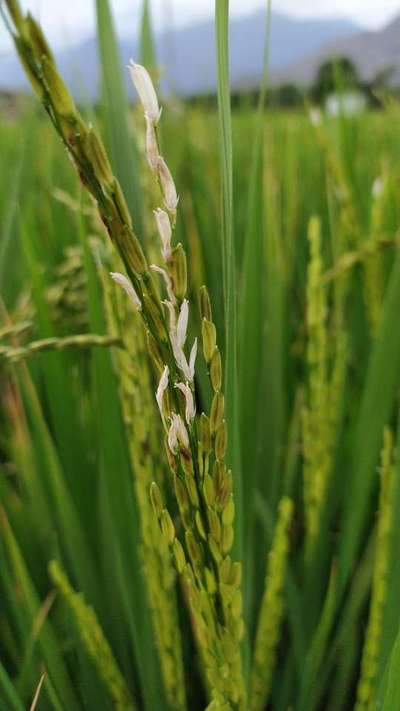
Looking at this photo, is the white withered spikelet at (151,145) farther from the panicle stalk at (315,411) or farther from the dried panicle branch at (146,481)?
the panicle stalk at (315,411)

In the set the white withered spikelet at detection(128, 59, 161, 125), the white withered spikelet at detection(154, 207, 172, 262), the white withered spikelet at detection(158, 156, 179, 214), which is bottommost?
the white withered spikelet at detection(154, 207, 172, 262)

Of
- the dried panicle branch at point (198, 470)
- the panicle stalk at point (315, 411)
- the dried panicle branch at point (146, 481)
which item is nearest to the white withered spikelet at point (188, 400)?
the dried panicle branch at point (198, 470)

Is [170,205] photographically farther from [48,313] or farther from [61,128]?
[48,313]

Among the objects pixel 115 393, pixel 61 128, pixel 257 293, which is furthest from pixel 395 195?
pixel 61 128

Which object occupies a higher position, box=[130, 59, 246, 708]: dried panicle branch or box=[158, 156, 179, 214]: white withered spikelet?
box=[158, 156, 179, 214]: white withered spikelet

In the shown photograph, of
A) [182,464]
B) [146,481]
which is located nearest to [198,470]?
[182,464]

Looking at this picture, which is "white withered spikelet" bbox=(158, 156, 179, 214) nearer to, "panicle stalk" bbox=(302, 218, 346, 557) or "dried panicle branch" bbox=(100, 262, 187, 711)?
"dried panicle branch" bbox=(100, 262, 187, 711)

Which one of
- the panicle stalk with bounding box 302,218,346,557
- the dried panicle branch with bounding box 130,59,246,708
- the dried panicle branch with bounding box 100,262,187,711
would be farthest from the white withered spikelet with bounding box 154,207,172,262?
the panicle stalk with bounding box 302,218,346,557
